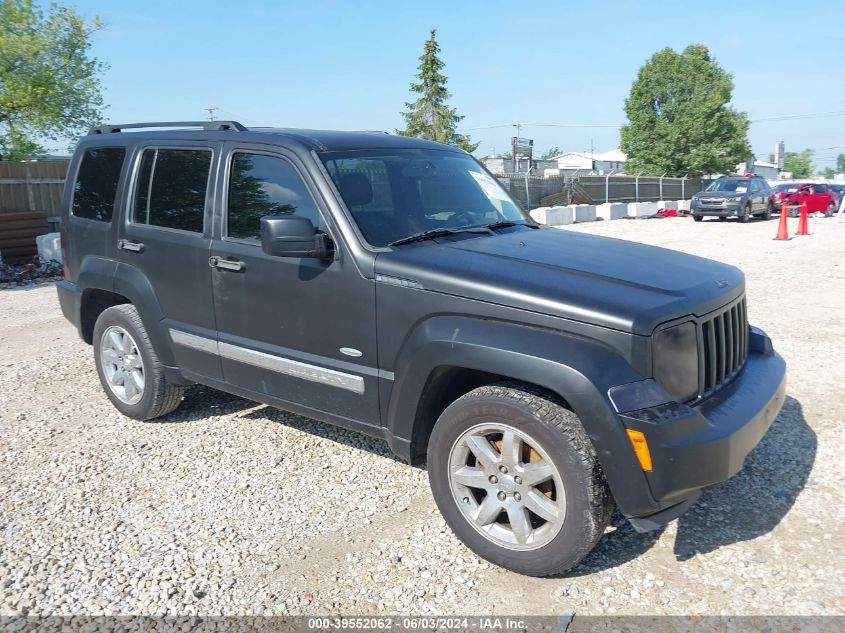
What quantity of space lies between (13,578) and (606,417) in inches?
110

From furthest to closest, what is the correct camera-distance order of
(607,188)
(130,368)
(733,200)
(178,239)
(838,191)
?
(607,188), (838,191), (733,200), (130,368), (178,239)

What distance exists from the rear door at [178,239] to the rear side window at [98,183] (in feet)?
0.88

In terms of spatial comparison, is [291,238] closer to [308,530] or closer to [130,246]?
[308,530]

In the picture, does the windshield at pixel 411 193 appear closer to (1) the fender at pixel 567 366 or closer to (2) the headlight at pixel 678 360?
(1) the fender at pixel 567 366

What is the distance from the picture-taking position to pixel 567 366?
286 cm

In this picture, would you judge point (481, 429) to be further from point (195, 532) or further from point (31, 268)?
point (31, 268)

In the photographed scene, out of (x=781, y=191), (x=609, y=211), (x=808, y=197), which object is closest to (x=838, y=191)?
(x=808, y=197)

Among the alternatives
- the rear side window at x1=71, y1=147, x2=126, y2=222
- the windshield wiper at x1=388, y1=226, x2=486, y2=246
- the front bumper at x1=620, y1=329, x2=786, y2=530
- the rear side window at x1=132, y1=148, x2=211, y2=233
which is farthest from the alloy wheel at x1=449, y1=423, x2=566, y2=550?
the rear side window at x1=71, y1=147, x2=126, y2=222

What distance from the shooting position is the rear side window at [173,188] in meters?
4.44

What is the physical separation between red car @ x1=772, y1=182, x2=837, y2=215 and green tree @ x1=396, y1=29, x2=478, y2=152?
62.4ft

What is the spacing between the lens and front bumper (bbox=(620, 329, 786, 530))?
2.76 m

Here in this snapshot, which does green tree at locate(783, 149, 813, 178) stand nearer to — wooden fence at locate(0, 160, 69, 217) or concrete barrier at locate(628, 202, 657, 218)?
concrete barrier at locate(628, 202, 657, 218)

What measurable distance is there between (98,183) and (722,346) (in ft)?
14.6

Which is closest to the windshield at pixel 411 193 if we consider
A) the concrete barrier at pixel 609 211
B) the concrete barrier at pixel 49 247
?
the concrete barrier at pixel 49 247
